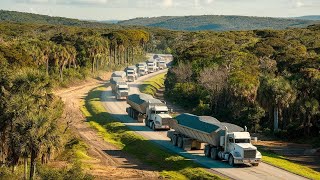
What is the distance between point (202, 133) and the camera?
154 ft

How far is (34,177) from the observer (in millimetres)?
35312

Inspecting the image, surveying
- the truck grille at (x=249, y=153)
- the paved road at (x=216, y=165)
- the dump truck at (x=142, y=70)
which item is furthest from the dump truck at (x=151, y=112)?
the dump truck at (x=142, y=70)

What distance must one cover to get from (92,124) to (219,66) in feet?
87.2

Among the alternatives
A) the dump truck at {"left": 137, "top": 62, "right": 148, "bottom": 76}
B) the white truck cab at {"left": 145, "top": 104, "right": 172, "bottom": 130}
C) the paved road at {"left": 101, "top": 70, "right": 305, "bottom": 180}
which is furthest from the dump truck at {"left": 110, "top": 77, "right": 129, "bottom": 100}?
the dump truck at {"left": 137, "top": 62, "right": 148, "bottom": 76}

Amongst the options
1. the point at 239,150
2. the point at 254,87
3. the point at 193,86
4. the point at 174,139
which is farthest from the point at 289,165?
the point at 193,86

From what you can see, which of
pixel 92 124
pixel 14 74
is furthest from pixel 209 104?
pixel 14 74

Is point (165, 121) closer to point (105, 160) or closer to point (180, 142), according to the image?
point (180, 142)

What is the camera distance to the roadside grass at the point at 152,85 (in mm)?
100456

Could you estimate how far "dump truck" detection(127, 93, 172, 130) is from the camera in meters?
61.2

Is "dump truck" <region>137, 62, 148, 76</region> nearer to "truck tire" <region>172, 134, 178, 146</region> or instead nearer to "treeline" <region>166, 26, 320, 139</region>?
"treeline" <region>166, 26, 320, 139</region>

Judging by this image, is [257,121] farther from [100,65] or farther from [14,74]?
[100,65]

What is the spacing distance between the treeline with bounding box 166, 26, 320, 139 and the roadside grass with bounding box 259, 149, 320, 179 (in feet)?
33.9

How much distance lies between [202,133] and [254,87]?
2176cm

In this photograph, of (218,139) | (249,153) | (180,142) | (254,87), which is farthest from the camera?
(254,87)
